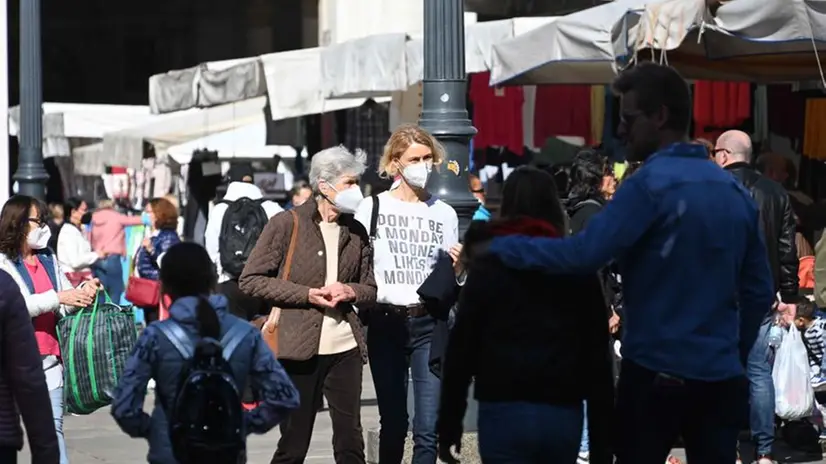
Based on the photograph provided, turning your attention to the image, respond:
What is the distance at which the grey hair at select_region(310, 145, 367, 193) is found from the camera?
25.4 feet

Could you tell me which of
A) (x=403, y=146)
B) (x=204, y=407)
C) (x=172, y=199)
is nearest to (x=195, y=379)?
(x=204, y=407)

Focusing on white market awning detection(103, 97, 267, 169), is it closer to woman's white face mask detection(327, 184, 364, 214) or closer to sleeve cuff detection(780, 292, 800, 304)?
sleeve cuff detection(780, 292, 800, 304)

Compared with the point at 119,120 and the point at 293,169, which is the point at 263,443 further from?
the point at 119,120

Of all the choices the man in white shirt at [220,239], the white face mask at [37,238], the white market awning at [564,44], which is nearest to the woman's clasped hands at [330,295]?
the white face mask at [37,238]

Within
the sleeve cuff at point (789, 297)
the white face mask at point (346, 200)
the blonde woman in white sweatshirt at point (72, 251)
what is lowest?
Result: the blonde woman in white sweatshirt at point (72, 251)

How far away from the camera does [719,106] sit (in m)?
14.8

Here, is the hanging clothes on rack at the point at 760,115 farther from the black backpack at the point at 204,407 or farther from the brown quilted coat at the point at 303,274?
the black backpack at the point at 204,407

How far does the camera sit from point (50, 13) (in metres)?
42.6

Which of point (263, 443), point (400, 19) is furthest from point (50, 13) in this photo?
point (263, 443)

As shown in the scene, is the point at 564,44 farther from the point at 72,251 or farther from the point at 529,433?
the point at 72,251

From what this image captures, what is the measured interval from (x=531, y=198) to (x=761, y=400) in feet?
14.1

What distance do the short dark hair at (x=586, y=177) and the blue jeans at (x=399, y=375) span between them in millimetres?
1692

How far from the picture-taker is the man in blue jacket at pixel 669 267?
4.89 m

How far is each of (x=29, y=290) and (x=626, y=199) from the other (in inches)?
151
